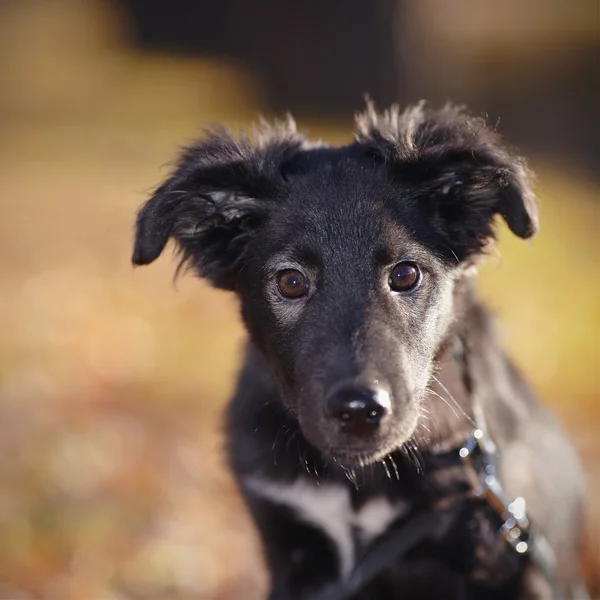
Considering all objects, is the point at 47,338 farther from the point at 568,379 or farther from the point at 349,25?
the point at 349,25

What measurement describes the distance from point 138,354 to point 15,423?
147 centimetres

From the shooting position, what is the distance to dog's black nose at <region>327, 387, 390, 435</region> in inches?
100

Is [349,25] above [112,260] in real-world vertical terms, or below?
above

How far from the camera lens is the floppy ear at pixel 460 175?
2932 mm

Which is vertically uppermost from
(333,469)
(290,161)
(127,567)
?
(290,161)

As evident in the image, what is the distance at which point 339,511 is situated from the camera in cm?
315

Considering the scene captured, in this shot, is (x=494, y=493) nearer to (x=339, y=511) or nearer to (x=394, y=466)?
(x=394, y=466)

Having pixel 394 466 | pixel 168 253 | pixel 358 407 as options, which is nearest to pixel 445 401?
pixel 394 466

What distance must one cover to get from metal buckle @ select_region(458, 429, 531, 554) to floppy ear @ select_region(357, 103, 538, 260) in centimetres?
65

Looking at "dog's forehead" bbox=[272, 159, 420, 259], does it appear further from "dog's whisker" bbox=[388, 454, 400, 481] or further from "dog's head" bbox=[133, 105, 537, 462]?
"dog's whisker" bbox=[388, 454, 400, 481]

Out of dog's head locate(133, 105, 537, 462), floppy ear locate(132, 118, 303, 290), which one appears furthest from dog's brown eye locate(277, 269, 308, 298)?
floppy ear locate(132, 118, 303, 290)

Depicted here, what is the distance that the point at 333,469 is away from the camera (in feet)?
10.5

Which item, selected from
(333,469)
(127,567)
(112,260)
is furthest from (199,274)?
(112,260)

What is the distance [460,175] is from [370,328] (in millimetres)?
689
